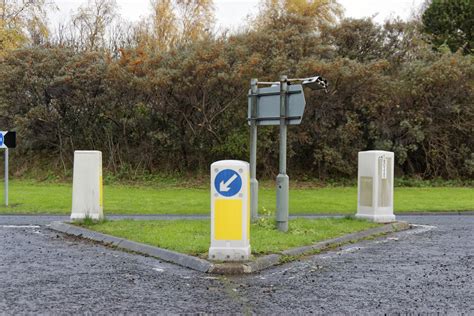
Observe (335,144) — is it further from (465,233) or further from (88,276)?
(88,276)

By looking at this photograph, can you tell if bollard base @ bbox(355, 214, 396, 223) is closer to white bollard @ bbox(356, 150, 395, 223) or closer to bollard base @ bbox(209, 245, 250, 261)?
white bollard @ bbox(356, 150, 395, 223)

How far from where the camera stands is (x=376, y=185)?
12711mm

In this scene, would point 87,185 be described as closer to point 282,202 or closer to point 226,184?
point 282,202

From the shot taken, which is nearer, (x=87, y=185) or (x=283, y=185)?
(x=283, y=185)

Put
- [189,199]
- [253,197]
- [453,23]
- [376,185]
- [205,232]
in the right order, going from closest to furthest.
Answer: [205,232] → [253,197] → [376,185] → [189,199] → [453,23]

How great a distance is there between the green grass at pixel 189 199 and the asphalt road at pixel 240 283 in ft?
19.4

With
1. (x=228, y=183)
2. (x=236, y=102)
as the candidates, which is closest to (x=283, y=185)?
(x=228, y=183)

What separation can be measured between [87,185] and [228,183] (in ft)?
15.8

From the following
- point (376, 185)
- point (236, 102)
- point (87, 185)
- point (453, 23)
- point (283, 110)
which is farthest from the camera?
point (453, 23)

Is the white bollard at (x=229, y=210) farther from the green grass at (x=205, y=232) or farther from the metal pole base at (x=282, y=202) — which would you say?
the metal pole base at (x=282, y=202)

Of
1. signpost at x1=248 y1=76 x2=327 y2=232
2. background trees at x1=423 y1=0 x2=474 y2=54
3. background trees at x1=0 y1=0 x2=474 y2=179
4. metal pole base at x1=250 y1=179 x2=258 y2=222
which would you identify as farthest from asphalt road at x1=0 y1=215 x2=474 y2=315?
background trees at x1=423 y1=0 x2=474 y2=54

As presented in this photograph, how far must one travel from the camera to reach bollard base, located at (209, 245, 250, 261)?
8.02m

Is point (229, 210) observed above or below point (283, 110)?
below

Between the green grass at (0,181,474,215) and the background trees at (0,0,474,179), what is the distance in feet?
9.82
